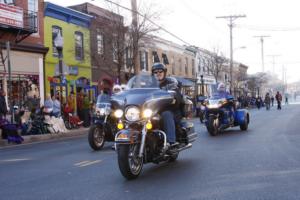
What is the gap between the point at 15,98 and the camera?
23719 mm

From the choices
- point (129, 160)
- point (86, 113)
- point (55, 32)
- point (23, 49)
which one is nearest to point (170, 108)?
point (129, 160)

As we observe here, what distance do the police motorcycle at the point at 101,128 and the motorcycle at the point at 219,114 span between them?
4156mm

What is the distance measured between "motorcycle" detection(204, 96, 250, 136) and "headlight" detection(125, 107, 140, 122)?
26.4ft

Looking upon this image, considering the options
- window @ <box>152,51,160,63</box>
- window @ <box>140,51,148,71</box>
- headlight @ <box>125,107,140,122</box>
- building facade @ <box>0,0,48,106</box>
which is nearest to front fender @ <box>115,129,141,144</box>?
headlight @ <box>125,107,140,122</box>

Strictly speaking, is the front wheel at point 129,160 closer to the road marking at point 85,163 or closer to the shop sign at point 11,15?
the road marking at point 85,163

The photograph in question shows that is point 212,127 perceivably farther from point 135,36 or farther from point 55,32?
point 55,32

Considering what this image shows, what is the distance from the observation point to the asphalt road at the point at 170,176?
20.2ft

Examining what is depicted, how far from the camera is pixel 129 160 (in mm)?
6926

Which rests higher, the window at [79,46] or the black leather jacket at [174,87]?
the window at [79,46]

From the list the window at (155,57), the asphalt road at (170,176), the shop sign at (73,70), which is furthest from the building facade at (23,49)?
the window at (155,57)

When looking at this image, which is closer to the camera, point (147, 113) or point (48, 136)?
point (147, 113)

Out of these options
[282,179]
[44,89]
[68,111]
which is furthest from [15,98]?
[282,179]

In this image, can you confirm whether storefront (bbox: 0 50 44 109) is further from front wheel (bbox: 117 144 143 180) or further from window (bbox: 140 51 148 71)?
front wheel (bbox: 117 144 143 180)

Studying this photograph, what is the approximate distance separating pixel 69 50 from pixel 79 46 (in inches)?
60.4
